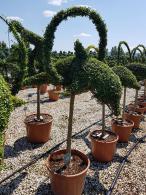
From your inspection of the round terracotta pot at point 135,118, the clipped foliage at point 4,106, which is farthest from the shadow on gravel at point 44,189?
the round terracotta pot at point 135,118

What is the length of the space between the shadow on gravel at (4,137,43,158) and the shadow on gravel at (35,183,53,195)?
4.93 ft

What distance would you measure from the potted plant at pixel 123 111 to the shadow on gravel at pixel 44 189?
9.73 feet

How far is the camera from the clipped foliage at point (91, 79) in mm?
4066

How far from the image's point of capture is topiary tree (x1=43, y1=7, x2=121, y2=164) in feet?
13.4

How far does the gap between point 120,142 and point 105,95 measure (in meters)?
3.58

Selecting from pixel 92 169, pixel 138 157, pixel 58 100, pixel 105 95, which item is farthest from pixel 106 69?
pixel 58 100

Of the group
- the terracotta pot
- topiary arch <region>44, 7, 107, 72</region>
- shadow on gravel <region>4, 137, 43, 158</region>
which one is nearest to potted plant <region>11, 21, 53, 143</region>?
shadow on gravel <region>4, 137, 43, 158</region>

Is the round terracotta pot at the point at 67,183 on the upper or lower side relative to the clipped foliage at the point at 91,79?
lower

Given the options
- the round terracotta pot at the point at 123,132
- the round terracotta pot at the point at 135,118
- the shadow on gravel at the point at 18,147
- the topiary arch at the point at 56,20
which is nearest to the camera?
the topiary arch at the point at 56,20

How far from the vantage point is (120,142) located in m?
7.36

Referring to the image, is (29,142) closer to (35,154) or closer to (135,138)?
(35,154)

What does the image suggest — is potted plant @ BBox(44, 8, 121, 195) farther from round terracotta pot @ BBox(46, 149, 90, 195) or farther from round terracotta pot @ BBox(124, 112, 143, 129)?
round terracotta pot @ BBox(124, 112, 143, 129)

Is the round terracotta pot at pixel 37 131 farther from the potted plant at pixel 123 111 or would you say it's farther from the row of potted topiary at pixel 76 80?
the potted plant at pixel 123 111

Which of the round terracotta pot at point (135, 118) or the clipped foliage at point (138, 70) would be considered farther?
the round terracotta pot at point (135, 118)
